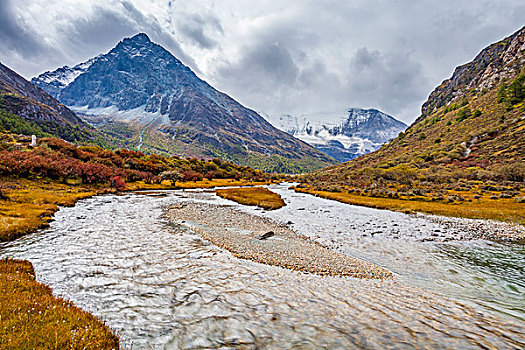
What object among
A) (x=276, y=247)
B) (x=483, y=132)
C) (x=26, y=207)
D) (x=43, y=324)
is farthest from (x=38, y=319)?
(x=483, y=132)

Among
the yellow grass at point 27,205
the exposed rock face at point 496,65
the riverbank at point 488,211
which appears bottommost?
the yellow grass at point 27,205

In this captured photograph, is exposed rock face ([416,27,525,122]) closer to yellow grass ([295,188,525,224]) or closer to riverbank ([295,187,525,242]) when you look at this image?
yellow grass ([295,188,525,224])

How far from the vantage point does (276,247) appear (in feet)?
58.9

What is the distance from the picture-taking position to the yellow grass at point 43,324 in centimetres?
555

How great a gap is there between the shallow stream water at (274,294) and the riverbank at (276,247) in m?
1.14

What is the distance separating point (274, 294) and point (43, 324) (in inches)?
323

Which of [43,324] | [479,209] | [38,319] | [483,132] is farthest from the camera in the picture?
[483,132]

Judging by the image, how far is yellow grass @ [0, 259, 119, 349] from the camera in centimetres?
555

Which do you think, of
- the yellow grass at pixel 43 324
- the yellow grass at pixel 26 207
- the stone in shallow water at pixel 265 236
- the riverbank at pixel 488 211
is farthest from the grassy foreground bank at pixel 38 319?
the riverbank at pixel 488 211

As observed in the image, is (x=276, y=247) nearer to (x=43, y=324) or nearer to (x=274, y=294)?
(x=274, y=294)

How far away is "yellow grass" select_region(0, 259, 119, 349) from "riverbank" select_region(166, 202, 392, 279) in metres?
9.54

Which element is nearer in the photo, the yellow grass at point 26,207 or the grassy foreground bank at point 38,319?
the grassy foreground bank at point 38,319

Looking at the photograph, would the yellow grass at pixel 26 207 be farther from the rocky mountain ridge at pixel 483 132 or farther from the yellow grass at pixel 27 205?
the rocky mountain ridge at pixel 483 132

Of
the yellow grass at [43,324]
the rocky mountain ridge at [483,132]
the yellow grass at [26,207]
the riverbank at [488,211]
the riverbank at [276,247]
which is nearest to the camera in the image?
the yellow grass at [43,324]
